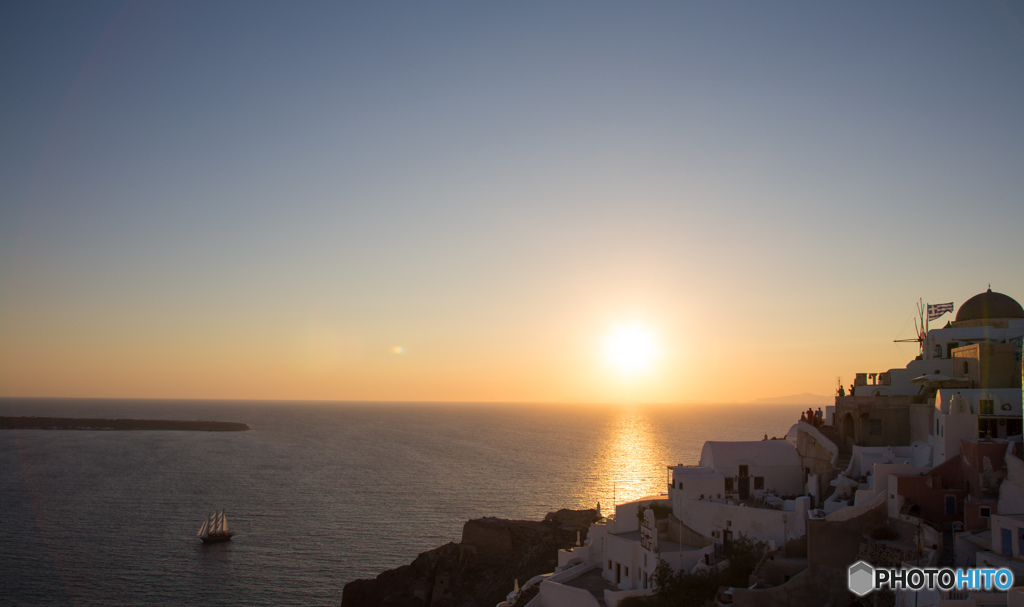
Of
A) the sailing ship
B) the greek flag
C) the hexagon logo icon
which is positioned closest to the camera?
the hexagon logo icon

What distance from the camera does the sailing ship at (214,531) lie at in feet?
216

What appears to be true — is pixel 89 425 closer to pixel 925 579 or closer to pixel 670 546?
pixel 670 546

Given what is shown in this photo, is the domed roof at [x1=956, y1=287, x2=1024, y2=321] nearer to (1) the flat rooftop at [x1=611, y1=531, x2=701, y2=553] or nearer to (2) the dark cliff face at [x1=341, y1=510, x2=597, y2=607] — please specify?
(1) the flat rooftop at [x1=611, y1=531, x2=701, y2=553]

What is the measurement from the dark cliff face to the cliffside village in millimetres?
9901

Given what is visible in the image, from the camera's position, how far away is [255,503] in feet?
280

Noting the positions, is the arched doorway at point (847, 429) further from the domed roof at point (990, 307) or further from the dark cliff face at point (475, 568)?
the dark cliff face at point (475, 568)

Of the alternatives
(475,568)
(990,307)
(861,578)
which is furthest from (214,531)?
(990,307)

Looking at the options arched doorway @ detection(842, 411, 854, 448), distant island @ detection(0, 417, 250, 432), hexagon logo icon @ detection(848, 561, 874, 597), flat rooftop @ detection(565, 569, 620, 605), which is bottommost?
distant island @ detection(0, 417, 250, 432)

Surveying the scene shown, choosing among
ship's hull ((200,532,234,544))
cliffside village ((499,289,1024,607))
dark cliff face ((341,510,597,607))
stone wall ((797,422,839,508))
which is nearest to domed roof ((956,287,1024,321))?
cliffside village ((499,289,1024,607))

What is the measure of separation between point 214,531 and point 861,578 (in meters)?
60.6

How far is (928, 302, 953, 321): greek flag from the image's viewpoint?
134ft

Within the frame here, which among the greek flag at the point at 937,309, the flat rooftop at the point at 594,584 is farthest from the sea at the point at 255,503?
the greek flag at the point at 937,309

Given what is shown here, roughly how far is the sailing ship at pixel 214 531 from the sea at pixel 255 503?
1.12 meters

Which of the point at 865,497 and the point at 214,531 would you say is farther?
the point at 214,531
